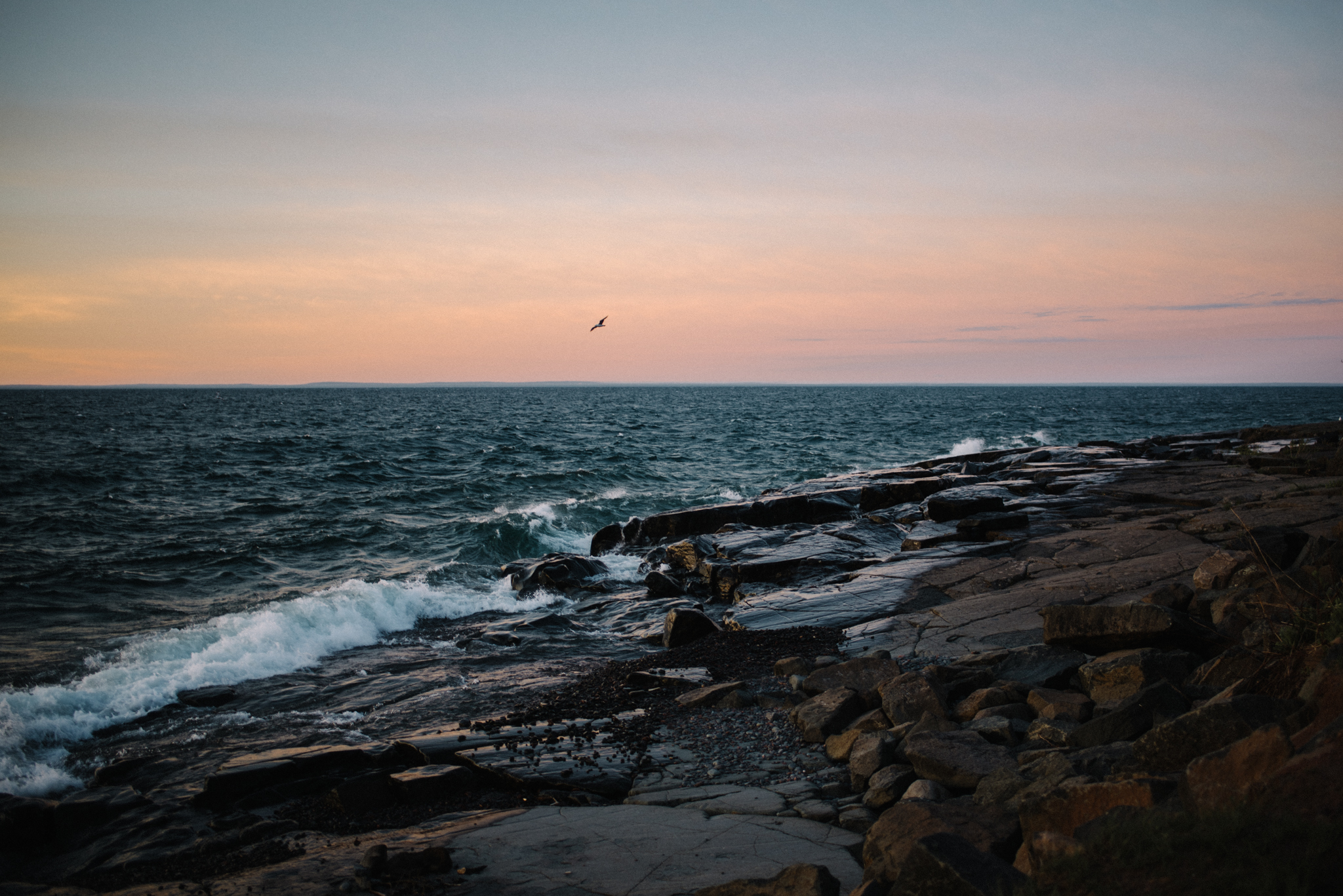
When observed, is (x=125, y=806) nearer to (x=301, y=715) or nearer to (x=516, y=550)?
(x=301, y=715)

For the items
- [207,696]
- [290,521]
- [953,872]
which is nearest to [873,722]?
[953,872]

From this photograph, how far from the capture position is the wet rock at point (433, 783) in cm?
609

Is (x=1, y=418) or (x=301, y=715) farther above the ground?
(x=1, y=418)

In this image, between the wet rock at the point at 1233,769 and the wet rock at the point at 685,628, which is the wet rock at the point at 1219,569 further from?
the wet rock at the point at 685,628

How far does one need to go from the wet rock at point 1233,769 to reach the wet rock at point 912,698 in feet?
8.69

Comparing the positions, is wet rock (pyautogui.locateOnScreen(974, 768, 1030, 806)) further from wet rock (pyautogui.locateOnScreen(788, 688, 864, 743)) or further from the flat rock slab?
wet rock (pyautogui.locateOnScreen(788, 688, 864, 743))

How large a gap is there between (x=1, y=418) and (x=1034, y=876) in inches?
3317

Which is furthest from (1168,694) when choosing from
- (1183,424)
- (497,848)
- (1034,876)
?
(1183,424)

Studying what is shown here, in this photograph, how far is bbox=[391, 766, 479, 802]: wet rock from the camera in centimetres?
609

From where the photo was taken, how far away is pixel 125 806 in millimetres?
6500

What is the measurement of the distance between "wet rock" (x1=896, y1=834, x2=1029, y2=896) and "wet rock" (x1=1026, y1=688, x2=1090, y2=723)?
7.86 ft

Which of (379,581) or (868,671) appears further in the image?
(379,581)

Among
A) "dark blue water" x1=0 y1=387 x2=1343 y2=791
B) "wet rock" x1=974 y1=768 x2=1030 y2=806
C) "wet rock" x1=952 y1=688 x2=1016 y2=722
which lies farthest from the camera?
"dark blue water" x1=0 y1=387 x2=1343 y2=791

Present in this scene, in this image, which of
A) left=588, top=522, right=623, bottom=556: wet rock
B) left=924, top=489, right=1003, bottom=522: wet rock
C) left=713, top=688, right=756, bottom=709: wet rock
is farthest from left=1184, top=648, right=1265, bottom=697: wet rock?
left=588, top=522, right=623, bottom=556: wet rock
